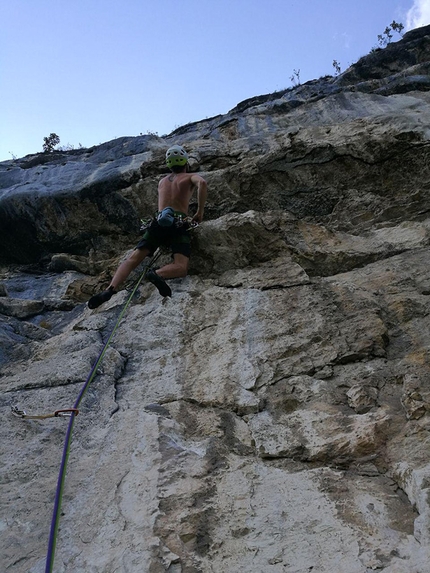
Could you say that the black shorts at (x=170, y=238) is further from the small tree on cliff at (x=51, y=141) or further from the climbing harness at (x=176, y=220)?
the small tree on cliff at (x=51, y=141)

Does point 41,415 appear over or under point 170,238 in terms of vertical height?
under

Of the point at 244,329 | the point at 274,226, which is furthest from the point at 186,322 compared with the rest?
the point at 274,226

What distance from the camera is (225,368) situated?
3.59 metres

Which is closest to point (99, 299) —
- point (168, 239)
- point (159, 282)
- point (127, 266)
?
point (127, 266)

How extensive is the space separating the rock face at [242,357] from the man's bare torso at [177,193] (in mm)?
496

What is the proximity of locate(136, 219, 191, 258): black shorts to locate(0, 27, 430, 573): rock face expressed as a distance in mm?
212

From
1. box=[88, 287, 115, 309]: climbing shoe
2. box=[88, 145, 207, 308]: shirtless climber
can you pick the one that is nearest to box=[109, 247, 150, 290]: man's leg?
box=[88, 145, 207, 308]: shirtless climber

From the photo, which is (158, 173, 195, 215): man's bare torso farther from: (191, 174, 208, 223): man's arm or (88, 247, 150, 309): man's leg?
(88, 247, 150, 309): man's leg

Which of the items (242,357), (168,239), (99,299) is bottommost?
(242,357)

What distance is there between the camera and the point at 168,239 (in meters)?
5.13

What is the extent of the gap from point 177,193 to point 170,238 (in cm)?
63

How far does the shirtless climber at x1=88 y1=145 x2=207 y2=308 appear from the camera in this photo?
4699mm

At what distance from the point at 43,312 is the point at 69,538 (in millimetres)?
3592

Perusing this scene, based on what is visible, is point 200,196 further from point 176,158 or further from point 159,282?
point 159,282
